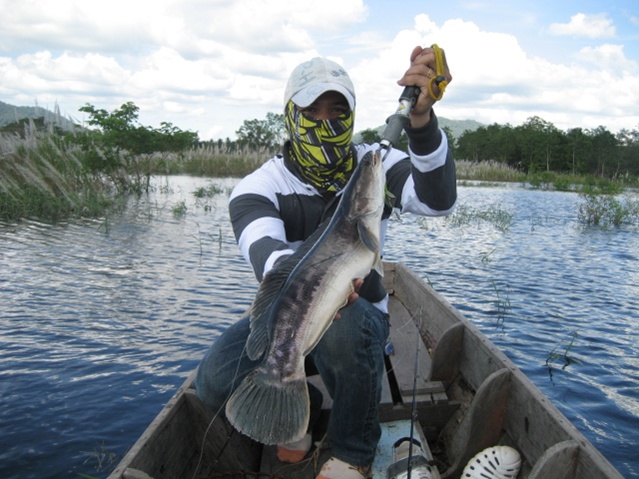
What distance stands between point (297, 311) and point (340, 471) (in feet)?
4.40

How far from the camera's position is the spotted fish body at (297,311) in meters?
2.44

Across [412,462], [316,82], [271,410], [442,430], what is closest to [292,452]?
[412,462]

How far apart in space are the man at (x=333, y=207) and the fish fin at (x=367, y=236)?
1.67ft

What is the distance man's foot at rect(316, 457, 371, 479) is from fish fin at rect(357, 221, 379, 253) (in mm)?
1465

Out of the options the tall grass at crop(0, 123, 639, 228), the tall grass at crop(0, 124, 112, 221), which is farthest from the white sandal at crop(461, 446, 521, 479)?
the tall grass at crop(0, 124, 112, 221)

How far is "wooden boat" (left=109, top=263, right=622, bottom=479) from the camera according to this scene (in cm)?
276

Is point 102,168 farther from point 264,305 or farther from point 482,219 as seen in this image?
point 264,305

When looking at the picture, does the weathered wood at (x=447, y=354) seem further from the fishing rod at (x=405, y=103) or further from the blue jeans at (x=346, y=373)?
the fishing rod at (x=405, y=103)

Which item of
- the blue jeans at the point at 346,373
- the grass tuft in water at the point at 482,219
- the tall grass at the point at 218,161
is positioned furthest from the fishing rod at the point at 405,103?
the tall grass at the point at 218,161

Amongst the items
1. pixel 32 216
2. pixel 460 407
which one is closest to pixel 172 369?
pixel 460 407

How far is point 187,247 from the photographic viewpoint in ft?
42.1

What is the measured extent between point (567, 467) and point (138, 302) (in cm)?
734

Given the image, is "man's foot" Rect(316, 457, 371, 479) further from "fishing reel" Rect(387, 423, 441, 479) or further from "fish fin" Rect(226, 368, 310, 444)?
"fish fin" Rect(226, 368, 310, 444)

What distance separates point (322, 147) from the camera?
11.9 feet
